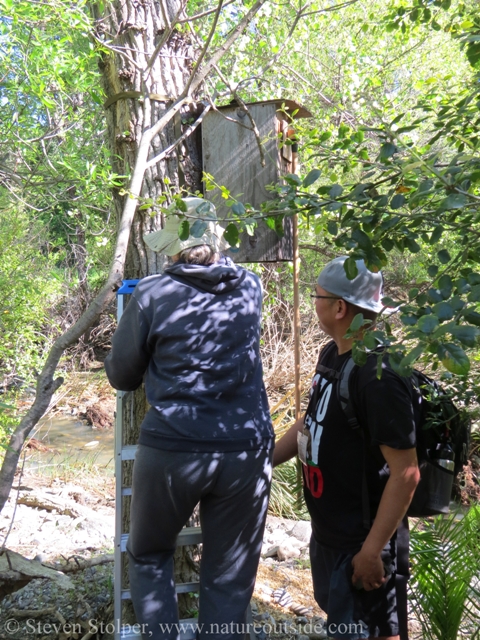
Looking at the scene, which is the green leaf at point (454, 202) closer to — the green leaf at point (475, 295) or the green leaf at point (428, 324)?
the green leaf at point (475, 295)

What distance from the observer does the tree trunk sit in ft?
9.46

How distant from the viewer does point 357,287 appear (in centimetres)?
217

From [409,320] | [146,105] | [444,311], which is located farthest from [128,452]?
[444,311]

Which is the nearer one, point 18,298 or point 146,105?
point 146,105

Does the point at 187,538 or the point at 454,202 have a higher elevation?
the point at 454,202

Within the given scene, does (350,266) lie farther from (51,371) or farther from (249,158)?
(249,158)

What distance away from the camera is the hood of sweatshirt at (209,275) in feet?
7.48

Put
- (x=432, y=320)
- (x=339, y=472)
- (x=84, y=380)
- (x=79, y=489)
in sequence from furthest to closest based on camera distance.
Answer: (x=84, y=380) < (x=79, y=489) < (x=339, y=472) < (x=432, y=320)

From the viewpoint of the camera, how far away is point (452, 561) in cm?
293

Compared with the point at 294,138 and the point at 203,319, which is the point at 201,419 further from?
the point at 294,138

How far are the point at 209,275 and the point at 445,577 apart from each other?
70.7 inches

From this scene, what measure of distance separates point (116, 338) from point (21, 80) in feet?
9.76

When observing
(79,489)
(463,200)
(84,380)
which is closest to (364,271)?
(463,200)

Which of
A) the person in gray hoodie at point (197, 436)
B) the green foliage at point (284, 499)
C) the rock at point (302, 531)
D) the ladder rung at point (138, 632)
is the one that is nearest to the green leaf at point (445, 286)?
the person in gray hoodie at point (197, 436)
